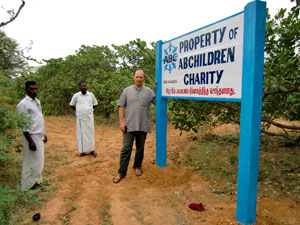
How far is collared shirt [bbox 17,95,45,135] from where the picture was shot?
134 inches

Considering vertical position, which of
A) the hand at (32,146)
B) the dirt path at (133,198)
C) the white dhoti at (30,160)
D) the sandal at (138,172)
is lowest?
the dirt path at (133,198)

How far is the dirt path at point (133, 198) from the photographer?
280 centimetres

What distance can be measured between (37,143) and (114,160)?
204 centimetres

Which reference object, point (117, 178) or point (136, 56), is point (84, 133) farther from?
point (136, 56)

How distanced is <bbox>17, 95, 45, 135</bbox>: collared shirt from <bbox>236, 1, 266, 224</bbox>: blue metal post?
2903mm

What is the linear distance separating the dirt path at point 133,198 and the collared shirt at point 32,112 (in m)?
1.00

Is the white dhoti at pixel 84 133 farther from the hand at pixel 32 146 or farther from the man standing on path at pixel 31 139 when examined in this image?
the hand at pixel 32 146

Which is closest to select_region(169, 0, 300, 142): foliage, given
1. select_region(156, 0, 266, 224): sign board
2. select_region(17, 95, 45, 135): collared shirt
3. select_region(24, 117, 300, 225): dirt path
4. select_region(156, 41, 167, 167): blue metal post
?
select_region(156, 41, 167, 167): blue metal post

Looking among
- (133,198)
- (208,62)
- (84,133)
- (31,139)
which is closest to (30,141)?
(31,139)

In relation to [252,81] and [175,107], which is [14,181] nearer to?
[175,107]

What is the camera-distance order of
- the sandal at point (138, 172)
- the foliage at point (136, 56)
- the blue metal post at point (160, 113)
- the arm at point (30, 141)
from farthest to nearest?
the foliage at point (136, 56) → the blue metal post at point (160, 113) → the sandal at point (138, 172) → the arm at point (30, 141)

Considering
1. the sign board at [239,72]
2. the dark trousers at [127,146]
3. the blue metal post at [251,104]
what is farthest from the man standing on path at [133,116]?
the blue metal post at [251,104]

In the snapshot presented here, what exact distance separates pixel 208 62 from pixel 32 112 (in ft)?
8.75

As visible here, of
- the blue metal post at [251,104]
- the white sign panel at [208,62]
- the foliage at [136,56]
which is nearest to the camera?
the blue metal post at [251,104]
